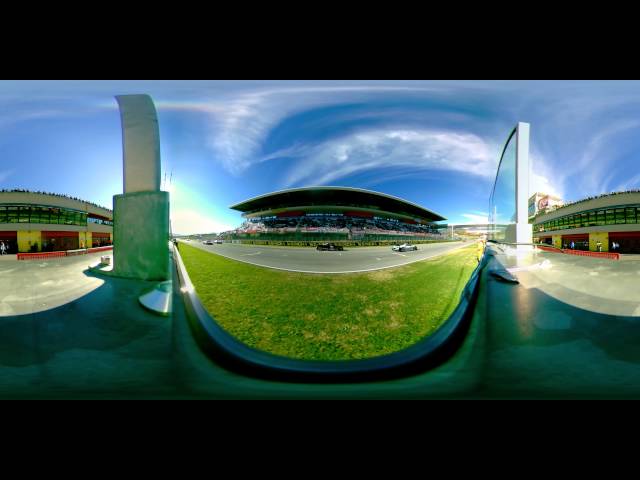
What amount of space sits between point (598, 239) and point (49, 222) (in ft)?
31.1

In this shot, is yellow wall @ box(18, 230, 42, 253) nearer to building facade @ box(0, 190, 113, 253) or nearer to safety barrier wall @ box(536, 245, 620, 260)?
building facade @ box(0, 190, 113, 253)

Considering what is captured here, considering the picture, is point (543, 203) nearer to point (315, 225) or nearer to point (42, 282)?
point (315, 225)

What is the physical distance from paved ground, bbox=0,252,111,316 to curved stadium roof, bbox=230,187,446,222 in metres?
2.49

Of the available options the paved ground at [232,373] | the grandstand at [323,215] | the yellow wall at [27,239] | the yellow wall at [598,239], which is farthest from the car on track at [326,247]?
the yellow wall at [598,239]

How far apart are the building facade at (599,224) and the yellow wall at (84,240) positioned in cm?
846

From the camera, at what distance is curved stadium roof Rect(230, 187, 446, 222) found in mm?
2889

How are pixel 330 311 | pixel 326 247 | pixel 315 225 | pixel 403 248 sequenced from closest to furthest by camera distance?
pixel 330 311 → pixel 315 225 → pixel 326 247 → pixel 403 248

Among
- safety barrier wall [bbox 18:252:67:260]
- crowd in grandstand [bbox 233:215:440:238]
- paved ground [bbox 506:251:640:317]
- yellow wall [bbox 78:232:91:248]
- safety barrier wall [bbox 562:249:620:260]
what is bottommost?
paved ground [bbox 506:251:640:317]

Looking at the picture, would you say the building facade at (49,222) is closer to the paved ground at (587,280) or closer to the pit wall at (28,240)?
the pit wall at (28,240)

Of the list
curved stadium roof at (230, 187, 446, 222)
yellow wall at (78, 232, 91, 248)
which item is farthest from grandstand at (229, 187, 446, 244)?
yellow wall at (78, 232, 91, 248)

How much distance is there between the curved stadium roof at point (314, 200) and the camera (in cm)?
289

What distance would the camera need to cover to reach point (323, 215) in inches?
136

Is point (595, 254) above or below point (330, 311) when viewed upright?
above

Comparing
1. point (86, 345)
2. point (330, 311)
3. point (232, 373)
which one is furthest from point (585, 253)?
point (86, 345)
